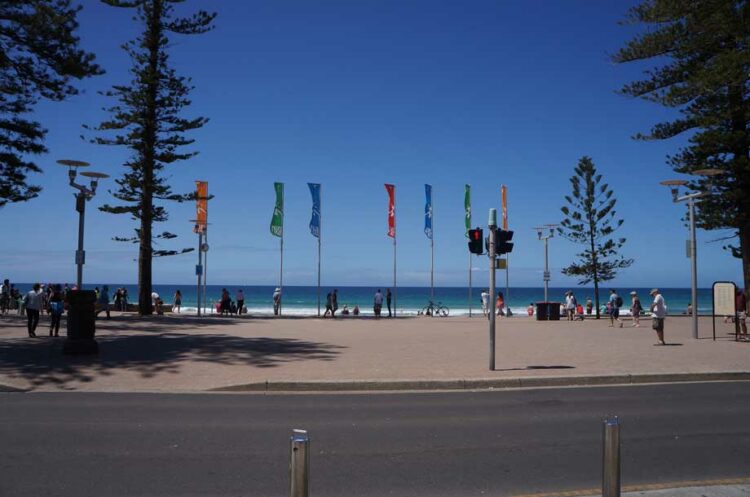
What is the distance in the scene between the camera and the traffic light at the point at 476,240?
13367 mm

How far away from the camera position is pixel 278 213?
124 ft

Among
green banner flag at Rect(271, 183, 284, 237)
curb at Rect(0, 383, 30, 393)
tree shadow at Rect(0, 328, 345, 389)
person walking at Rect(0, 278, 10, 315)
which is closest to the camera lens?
curb at Rect(0, 383, 30, 393)

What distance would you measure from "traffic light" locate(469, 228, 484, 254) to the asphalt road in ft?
12.9

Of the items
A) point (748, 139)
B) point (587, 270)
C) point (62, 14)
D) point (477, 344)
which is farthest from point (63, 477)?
point (587, 270)

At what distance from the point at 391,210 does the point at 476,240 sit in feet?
91.6

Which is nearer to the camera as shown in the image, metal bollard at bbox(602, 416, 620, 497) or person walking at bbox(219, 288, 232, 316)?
metal bollard at bbox(602, 416, 620, 497)

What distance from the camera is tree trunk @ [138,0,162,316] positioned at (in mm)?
31891

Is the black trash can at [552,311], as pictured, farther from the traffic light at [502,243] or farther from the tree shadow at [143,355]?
the traffic light at [502,243]

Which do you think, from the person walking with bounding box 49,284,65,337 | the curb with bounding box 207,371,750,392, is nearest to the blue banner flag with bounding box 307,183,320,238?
the person walking with bounding box 49,284,65,337

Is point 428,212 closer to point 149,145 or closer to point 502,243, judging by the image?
point 149,145

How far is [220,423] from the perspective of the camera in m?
7.87

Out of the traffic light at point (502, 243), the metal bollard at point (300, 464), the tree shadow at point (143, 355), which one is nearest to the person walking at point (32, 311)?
the tree shadow at point (143, 355)

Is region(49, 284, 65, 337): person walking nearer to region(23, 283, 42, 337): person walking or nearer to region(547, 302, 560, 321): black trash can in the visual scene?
region(23, 283, 42, 337): person walking

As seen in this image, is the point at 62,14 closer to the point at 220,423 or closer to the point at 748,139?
the point at 220,423
